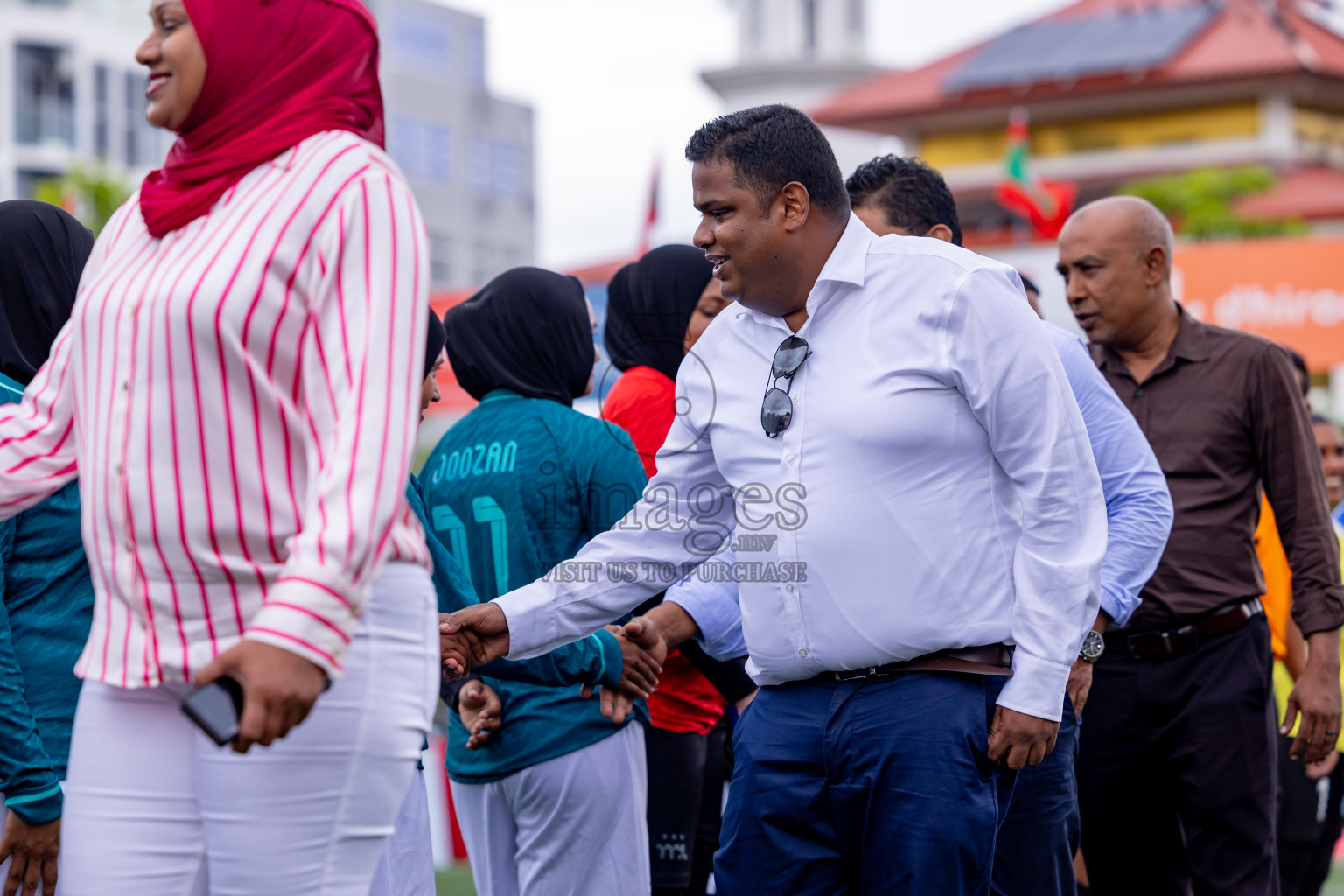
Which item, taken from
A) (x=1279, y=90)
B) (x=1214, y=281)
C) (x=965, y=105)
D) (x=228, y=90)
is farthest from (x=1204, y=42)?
(x=228, y=90)

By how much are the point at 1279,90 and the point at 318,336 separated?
134ft

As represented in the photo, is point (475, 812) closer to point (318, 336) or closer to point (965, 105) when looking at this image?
point (318, 336)

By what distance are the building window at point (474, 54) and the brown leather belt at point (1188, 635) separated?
5061 cm

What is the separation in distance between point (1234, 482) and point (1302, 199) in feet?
110

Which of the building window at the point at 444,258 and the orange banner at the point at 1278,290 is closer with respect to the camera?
the orange banner at the point at 1278,290

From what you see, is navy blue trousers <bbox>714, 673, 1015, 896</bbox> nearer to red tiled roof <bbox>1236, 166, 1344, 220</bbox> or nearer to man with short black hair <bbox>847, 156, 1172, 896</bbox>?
man with short black hair <bbox>847, 156, 1172, 896</bbox>

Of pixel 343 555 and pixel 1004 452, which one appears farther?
pixel 1004 452

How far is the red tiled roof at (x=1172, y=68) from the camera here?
38812 millimetres

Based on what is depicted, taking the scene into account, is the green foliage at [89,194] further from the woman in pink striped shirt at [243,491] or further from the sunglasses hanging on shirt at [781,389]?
the woman in pink striped shirt at [243,491]

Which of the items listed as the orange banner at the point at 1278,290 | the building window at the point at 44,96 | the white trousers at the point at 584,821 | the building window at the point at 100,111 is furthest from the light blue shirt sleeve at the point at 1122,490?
the building window at the point at 100,111

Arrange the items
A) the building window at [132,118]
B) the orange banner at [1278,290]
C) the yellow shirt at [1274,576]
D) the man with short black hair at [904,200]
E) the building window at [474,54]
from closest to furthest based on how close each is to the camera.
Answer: the man with short black hair at [904,200] < the yellow shirt at [1274,576] < the orange banner at [1278,290] < the building window at [132,118] < the building window at [474,54]

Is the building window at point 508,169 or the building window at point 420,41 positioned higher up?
the building window at point 420,41

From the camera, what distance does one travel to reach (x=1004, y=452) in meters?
2.91

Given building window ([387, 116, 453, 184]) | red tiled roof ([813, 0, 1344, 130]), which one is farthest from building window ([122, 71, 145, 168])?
red tiled roof ([813, 0, 1344, 130])
